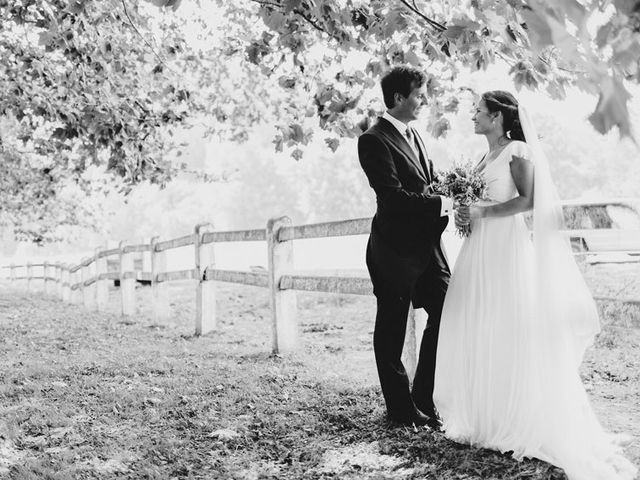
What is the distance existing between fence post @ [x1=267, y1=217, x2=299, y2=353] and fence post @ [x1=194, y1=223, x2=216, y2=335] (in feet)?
8.22

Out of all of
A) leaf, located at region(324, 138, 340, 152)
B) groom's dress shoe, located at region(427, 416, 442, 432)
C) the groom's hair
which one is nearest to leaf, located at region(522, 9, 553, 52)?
the groom's hair

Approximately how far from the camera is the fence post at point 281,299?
26.1ft

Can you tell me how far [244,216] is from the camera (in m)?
83.4

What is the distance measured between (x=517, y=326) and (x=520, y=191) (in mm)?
828

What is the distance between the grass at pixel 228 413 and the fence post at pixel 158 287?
3.03m

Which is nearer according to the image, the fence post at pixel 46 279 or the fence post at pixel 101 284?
the fence post at pixel 101 284

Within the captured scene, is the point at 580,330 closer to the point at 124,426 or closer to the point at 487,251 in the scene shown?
the point at 487,251

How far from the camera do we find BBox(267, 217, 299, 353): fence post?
26.1ft

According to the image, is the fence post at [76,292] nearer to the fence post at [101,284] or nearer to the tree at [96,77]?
the fence post at [101,284]

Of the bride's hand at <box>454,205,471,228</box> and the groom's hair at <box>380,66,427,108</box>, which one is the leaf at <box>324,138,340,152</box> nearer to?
the groom's hair at <box>380,66,427,108</box>

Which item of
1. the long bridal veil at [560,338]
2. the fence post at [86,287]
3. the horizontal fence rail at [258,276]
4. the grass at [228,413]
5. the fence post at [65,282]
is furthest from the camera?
the fence post at [65,282]

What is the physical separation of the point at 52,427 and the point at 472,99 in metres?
4.17

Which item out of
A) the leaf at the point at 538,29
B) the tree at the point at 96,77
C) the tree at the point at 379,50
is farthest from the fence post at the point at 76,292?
the leaf at the point at 538,29

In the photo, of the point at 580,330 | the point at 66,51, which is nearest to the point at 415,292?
the point at 580,330
